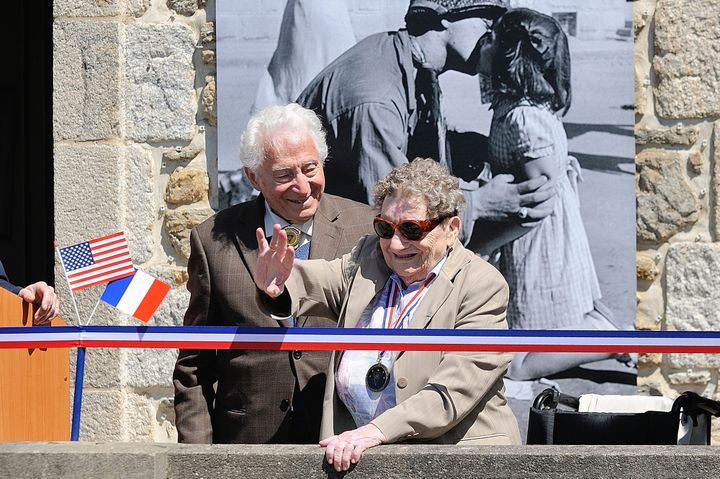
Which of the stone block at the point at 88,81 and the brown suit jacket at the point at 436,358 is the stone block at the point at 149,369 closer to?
the stone block at the point at 88,81

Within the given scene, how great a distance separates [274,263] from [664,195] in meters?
2.80

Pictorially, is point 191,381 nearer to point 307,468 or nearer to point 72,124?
point 307,468

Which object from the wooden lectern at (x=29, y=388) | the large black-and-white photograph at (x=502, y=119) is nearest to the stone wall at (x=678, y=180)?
the large black-and-white photograph at (x=502, y=119)

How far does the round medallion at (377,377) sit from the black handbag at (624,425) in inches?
34.4

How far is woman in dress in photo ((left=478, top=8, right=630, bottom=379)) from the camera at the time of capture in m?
5.45

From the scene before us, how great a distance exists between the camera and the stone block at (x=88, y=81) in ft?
18.4

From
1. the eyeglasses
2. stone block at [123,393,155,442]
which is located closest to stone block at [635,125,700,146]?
the eyeglasses

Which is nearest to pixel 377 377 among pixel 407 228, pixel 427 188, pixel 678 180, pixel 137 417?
pixel 407 228

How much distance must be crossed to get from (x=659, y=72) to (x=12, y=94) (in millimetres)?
3532

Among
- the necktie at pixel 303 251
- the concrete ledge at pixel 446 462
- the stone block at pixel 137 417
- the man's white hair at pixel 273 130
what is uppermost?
the man's white hair at pixel 273 130

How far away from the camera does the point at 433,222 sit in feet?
10.9

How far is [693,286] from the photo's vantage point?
547 centimetres

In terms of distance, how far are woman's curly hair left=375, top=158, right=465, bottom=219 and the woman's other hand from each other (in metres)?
0.65

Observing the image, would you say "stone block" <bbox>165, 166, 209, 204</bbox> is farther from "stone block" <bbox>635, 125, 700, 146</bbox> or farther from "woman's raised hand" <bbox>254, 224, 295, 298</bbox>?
"woman's raised hand" <bbox>254, 224, 295, 298</bbox>
